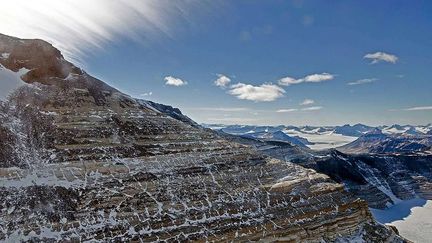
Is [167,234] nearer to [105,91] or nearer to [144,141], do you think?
[144,141]

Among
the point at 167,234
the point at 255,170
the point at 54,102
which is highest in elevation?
the point at 54,102

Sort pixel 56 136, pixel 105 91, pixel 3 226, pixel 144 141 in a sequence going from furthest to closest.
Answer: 1. pixel 105 91
2. pixel 144 141
3. pixel 56 136
4. pixel 3 226

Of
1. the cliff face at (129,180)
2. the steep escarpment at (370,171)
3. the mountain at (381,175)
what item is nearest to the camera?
the cliff face at (129,180)

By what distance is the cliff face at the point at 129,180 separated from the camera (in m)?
25.9

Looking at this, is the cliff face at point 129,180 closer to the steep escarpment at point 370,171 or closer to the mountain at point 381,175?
the steep escarpment at point 370,171

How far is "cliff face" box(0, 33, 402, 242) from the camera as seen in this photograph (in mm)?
25938

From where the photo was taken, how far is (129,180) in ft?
101

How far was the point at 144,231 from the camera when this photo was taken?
86.1 ft

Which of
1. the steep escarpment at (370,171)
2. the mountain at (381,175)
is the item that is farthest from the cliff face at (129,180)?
the mountain at (381,175)

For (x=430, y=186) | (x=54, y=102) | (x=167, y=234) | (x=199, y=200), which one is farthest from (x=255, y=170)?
(x=430, y=186)

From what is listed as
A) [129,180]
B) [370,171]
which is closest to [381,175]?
[370,171]

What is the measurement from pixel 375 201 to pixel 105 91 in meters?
82.0

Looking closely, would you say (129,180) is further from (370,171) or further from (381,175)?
(381,175)

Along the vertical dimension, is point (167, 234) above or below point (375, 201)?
above
